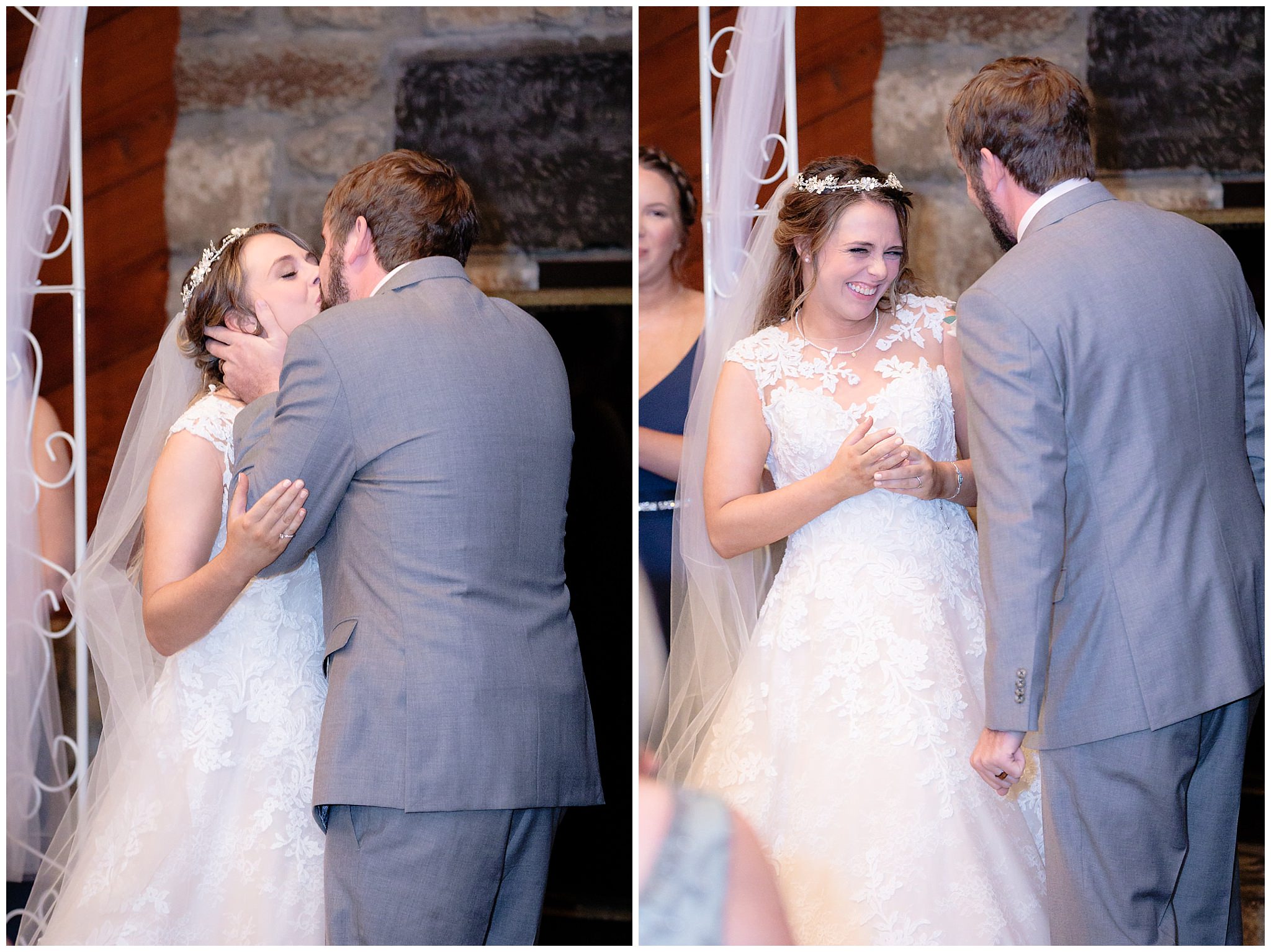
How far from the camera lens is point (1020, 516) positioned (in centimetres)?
203

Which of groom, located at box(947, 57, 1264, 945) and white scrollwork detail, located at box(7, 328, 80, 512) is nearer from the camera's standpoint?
groom, located at box(947, 57, 1264, 945)

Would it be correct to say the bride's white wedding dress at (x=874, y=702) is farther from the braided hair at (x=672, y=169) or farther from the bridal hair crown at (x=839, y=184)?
the braided hair at (x=672, y=169)

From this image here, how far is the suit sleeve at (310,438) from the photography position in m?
2.06

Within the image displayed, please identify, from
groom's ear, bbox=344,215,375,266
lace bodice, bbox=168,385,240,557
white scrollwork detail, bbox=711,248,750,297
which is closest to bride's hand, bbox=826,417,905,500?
white scrollwork detail, bbox=711,248,750,297

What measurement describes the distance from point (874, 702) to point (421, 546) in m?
1.00

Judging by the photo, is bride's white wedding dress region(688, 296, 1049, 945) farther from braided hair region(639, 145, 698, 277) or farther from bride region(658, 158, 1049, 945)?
braided hair region(639, 145, 698, 277)

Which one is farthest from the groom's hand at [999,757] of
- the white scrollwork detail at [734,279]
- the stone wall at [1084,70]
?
the stone wall at [1084,70]

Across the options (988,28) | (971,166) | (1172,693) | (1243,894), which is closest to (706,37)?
(971,166)

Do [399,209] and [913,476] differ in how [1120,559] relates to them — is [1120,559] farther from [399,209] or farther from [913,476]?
[399,209]

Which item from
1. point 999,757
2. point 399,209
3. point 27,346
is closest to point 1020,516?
point 999,757

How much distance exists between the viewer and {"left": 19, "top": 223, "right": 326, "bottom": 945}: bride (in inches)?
92.1

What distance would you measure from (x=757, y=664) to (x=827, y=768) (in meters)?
0.27

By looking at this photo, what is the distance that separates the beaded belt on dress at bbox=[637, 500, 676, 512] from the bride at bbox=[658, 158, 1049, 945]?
0.69 ft

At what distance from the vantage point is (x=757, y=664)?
2.60 metres
